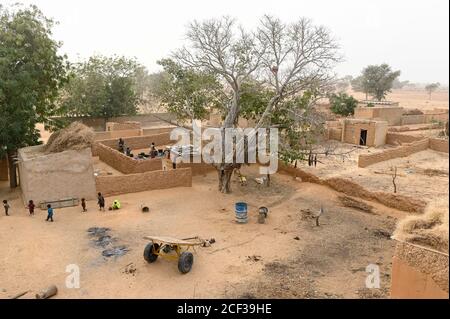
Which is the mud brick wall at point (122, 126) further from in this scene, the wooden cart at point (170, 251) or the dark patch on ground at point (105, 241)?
the wooden cart at point (170, 251)

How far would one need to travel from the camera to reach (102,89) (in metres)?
35.9

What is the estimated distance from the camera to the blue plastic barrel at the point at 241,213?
1459cm

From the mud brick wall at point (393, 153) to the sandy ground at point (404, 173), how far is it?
0.30m

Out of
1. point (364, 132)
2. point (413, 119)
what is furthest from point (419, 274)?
point (413, 119)

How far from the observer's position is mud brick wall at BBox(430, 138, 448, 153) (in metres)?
26.9

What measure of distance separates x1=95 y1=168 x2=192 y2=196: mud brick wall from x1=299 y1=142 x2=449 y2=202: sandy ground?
7.32 meters

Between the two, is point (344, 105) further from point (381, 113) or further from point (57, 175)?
point (57, 175)

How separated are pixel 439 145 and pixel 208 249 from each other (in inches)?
858

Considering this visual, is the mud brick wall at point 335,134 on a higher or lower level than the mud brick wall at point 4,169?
higher

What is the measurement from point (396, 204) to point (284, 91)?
6.86 m

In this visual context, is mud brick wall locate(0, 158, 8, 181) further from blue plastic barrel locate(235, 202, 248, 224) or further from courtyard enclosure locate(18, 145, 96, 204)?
blue plastic barrel locate(235, 202, 248, 224)

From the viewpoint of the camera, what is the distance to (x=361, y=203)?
17250 mm

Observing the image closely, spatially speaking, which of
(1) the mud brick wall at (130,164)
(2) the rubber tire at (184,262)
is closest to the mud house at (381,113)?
(1) the mud brick wall at (130,164)
